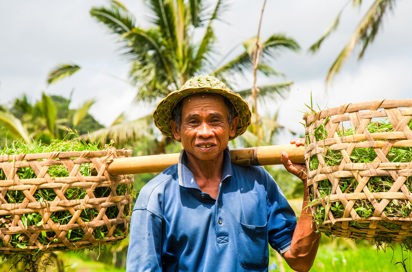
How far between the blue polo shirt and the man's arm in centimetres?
12

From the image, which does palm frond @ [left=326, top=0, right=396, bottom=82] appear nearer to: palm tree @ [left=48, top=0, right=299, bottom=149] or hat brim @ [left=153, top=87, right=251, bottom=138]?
palm tree @ [left=48, top=0, right=299, bottom=149]

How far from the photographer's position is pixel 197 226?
2.39 m

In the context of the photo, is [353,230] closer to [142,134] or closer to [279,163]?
Result: [279,163]

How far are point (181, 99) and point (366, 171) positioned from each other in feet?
2.89

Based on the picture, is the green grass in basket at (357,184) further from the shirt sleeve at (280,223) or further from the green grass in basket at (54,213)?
the green grass in basket at (54,213)

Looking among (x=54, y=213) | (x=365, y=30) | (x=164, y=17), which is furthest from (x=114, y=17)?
(x=54, y=213)

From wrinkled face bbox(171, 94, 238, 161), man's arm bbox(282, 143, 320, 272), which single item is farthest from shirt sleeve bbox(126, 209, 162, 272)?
man's arm bbox(282, 143, 320, 272)

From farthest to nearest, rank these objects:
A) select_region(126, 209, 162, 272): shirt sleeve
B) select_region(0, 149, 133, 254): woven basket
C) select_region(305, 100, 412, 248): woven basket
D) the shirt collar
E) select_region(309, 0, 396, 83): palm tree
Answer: select_region(309, 0, 396, 83): palm tree < select_region(0, 149, 133, 254): woven basket < the shirt collar < select_region(126, 209, 162, 272): shirt sleeve < select_region(305, 100, 412, 248): woven basket

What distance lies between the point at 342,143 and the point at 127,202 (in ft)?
4.27

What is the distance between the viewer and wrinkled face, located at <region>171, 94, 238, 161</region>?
2404 mm

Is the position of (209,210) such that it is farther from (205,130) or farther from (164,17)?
(164,17)

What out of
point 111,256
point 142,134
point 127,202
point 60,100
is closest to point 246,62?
point 142,134

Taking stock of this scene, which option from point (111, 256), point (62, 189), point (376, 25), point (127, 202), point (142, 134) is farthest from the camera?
point (111, 256)

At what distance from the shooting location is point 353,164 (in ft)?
6.52
